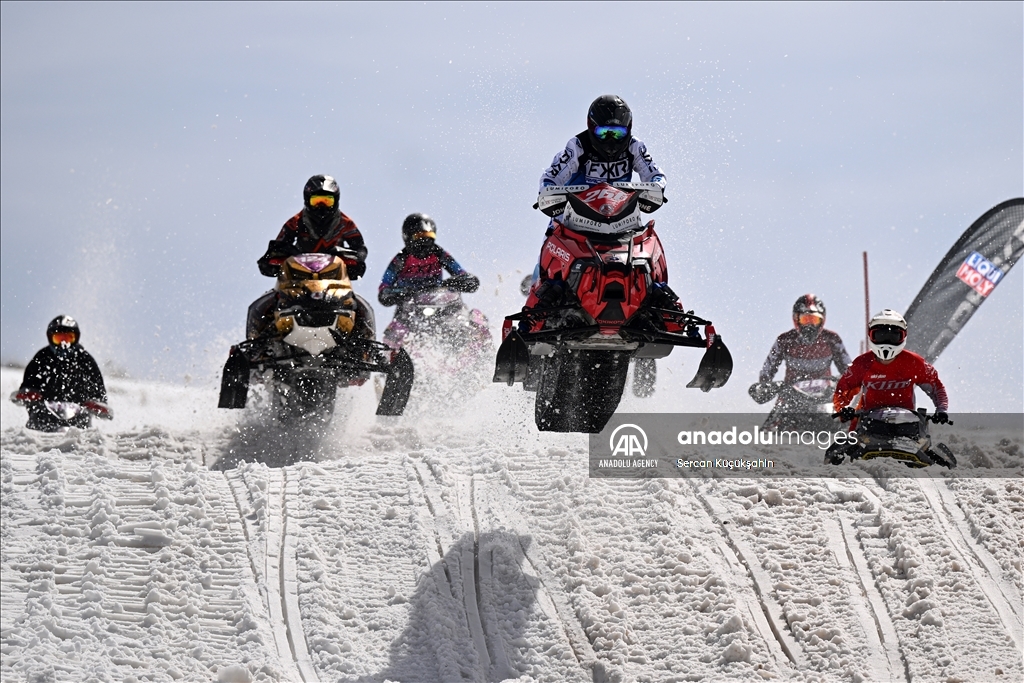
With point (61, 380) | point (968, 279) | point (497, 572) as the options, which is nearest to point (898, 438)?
point (497, 572)

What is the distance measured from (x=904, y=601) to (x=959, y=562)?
0.64 m

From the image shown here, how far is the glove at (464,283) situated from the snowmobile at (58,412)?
4.19 metres

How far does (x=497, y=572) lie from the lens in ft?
29.7

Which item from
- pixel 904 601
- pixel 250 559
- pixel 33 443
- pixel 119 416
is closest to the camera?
pixel 904 601

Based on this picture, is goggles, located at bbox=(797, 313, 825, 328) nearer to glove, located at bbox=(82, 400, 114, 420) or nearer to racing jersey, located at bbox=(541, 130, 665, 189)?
racing jersey, located at bbox=(541, 130, 665, 189)

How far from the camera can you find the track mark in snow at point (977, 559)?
831 centimetres

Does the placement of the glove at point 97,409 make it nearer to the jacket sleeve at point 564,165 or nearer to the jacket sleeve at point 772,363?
the jacket sleeve at point 564,165

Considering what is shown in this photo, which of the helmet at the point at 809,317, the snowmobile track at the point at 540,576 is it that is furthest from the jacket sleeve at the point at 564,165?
the helmet at the point at 809,317

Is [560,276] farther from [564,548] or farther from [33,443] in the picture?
[33,443]

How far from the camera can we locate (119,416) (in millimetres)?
16219

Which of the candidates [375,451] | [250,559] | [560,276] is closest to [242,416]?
[375,451]

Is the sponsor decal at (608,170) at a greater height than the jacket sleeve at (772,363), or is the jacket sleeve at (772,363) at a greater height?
the sponsor decal at (608,170)

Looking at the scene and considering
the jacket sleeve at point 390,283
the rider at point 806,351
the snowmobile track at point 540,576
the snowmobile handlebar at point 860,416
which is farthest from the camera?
the jacket sleeve at point 390,283

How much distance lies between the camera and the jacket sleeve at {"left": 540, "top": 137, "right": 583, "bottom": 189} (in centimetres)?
988
